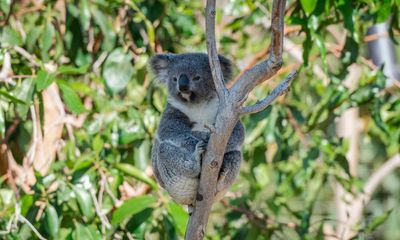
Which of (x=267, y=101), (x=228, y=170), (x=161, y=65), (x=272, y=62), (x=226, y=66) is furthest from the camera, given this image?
(x=161, y=65)

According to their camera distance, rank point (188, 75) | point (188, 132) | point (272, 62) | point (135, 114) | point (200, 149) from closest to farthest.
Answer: point (272, 62)
point (200, 149)
point (188, 132)
point (188, 75)
point (135, 114)

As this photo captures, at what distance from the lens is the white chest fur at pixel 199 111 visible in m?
3.27

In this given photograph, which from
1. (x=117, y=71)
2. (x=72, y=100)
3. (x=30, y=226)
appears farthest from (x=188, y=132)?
(x=117, y=71)

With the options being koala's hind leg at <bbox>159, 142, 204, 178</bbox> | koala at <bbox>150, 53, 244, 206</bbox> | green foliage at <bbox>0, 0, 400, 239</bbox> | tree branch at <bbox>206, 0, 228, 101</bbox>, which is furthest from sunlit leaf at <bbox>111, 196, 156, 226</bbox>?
tree branch at <bbox>206, 0, 228, 101</bbox>

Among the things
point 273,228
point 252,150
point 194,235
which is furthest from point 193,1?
point 194,235

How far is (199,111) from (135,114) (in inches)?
29.3

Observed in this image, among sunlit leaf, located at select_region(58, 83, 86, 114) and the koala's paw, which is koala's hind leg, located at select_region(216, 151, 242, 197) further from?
sunlit leaf, located at select_region(58, 83, 86, 114)

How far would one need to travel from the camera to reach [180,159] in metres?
3.05

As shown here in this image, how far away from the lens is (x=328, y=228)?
5883 mm

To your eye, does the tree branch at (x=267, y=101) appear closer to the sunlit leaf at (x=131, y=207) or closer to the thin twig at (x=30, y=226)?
the sunlit leaf at (x=131, y=207)

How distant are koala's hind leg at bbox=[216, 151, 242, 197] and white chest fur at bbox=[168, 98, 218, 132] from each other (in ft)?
0.70

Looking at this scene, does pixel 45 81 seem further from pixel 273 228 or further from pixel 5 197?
pixel 273 228

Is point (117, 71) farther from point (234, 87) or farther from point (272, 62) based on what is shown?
point (272, 62)

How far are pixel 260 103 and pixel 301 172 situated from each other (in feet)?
6.69
